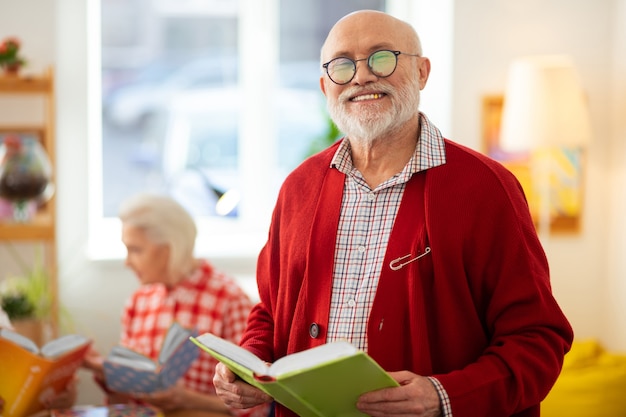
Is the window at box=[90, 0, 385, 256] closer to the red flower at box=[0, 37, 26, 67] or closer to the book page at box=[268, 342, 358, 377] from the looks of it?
the red flower at box=[0, 37, 26, 67]

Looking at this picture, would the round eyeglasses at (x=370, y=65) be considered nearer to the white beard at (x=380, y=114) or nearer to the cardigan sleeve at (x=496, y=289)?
the white beard at (x=380, y=114)

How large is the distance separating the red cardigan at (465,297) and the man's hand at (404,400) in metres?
0.04

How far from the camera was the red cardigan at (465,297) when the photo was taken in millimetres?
1426

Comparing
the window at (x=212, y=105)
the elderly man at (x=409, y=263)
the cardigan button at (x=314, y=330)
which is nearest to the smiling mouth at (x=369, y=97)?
the elderly man at (x=409, y=263)

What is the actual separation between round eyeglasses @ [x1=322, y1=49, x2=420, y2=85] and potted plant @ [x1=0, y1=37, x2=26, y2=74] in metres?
1.78

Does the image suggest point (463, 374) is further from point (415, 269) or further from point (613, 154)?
point (613, 154)

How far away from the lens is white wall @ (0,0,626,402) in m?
3.36

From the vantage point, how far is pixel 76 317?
3.37 metres

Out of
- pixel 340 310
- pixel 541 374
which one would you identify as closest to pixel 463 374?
pixel 541 374

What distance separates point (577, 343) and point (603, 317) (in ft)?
0.82

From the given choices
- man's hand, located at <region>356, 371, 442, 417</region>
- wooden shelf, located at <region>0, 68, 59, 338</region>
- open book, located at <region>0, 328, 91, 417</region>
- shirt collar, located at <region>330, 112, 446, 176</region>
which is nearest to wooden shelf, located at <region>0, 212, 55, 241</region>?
wooden shelf, located at <region>0, 68, 59, 338</region>

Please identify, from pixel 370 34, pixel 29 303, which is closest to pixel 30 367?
pixel 29 303

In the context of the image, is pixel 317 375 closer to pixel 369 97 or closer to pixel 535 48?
pixel 369 97

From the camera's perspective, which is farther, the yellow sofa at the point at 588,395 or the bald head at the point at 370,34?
the yellow sofa at the point at 588,395
